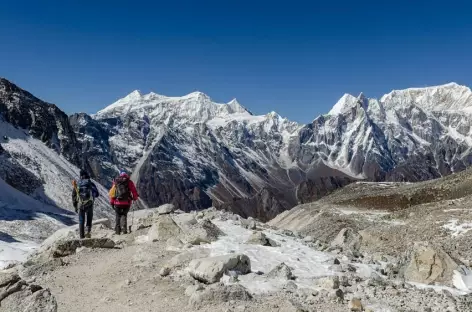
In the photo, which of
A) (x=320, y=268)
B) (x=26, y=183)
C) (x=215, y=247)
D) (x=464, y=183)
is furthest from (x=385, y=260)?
(x=26, y=183)

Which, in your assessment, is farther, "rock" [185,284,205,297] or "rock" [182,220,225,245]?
"rock" [182,220,225,245]

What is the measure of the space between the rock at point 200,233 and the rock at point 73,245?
3.55 m

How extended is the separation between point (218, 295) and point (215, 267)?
182 centimetres

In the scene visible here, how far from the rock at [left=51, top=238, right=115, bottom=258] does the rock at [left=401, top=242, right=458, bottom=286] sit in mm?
12639

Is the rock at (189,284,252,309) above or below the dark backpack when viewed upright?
below

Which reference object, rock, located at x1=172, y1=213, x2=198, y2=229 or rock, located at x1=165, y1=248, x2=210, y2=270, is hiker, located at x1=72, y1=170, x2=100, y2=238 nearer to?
rock, located at x1=172, y1=213, x2=198, y2=229

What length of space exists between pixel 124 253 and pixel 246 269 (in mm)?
6097

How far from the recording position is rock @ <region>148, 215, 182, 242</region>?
21344 millimetres

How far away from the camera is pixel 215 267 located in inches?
560

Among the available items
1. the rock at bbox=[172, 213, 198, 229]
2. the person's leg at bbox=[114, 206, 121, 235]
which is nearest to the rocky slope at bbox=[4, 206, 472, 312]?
the rock at bbox=[172, 213, 198, 229]

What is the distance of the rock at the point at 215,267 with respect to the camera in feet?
46.1

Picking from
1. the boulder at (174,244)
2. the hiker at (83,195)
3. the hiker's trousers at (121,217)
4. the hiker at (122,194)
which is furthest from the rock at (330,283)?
the hiker at (83,195)

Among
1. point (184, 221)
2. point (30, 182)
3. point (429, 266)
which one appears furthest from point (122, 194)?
point (30, 182)

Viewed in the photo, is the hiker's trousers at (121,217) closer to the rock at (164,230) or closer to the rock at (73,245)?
the rock at (164,230)
